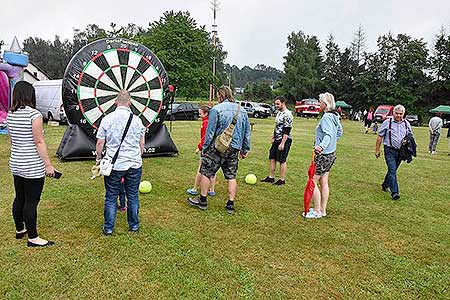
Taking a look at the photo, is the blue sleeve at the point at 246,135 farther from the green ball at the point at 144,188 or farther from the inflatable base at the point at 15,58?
the inflatable base at the point at 15,58

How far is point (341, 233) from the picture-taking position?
4.70m

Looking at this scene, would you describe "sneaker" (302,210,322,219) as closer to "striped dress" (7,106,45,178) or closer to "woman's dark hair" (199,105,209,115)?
"woman's dark hair" (199,105,209,115)

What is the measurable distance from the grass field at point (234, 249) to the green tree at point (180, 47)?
13.7 m

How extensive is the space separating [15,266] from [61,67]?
68033mm

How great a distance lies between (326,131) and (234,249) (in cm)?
190

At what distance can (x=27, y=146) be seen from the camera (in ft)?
11.8

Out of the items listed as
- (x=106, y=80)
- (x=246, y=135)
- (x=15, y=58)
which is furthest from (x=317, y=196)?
(x=15, y=58)

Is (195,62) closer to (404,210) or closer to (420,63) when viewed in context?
(404,210)

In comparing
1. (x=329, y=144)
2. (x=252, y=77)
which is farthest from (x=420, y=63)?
(x=252, y=77)

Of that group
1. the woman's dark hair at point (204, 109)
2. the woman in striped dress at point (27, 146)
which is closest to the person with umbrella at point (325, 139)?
the woman's dark hair at point (204, 109)

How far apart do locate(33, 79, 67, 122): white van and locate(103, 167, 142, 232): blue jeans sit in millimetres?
15117

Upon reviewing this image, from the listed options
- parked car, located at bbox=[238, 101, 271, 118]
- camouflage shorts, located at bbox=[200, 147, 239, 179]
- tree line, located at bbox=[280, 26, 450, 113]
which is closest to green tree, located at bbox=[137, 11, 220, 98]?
parked car, located at bbox=[238, 101, 271, 118]

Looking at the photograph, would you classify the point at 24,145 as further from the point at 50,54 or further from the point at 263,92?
the point at 50,54

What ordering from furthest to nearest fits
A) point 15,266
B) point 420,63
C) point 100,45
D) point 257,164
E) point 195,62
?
point 420,63
point 195,62
point 257,164
point 100,45
point 15,266
